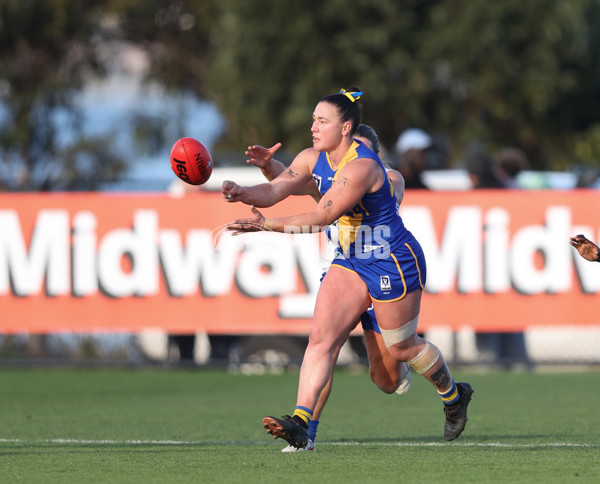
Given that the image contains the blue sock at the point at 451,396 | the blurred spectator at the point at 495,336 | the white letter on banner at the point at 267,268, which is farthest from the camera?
the blurred spectator at the point at 495,336

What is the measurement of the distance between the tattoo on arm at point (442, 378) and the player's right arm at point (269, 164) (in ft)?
4.53

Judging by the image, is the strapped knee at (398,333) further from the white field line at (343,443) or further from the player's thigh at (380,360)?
the white field line at (343,443)

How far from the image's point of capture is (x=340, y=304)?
7547mm

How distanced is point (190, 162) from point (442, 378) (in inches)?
85.6

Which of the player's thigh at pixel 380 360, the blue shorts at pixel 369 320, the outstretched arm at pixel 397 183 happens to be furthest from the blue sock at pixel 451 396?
Result: the outstretched arm at pixel 397 183

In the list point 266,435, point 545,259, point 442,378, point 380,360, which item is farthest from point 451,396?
point 545,259

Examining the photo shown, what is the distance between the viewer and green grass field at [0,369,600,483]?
662 cm

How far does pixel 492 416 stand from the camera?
33.6 feet

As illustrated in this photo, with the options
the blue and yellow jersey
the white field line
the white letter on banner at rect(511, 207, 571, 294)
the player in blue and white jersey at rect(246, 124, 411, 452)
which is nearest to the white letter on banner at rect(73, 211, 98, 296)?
the white letter on banner at rect(511, 207, 571, 294)

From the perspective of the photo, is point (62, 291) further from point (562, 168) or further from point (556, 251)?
point (562, 168)

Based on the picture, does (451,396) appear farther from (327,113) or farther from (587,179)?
(587,179)

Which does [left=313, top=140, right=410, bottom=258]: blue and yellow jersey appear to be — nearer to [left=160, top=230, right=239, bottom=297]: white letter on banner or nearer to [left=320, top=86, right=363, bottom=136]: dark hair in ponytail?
[left=320, top=86, right=363, bottom=136]: dark hair in ponytail

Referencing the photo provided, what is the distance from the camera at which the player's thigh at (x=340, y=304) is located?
7531 millimetres

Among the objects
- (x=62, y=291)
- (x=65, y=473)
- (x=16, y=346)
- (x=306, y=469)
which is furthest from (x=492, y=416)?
(x=16, y=346)
